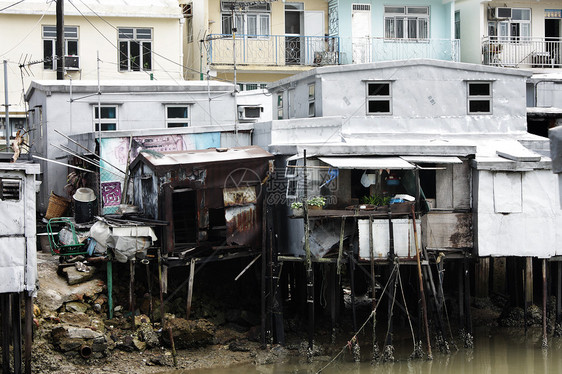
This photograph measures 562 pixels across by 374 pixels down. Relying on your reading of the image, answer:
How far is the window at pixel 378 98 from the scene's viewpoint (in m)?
25.7

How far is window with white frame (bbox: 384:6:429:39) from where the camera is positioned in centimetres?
3434

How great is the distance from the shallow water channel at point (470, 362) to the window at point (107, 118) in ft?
31.5

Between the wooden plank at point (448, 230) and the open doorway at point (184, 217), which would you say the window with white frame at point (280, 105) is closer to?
the open doorway at point (184, 217)

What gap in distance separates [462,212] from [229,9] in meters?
13.6

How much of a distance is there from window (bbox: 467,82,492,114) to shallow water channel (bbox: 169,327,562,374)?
6.19 metres

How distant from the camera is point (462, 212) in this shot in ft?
79.5

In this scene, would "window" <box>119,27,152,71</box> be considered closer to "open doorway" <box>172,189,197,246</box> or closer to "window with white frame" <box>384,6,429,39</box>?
"window with white frame" <box>384,6,429,39</box>

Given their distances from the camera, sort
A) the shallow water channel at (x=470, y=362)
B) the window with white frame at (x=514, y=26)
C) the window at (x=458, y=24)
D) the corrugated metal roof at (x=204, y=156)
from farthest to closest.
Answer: the window at (x=458, y=24)
the window with white frame at (x=514, y=26)
the corrugated metal roof at (x=204, y=156)
the shallow water channel at (x=470, y=362)

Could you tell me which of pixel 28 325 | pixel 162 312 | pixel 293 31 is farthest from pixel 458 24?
pixel 28 325

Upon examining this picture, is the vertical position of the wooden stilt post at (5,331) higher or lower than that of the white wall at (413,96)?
lower

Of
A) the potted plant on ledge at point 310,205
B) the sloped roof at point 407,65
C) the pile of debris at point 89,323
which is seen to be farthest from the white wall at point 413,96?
the pile of debris at point 89,323

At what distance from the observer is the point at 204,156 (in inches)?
943

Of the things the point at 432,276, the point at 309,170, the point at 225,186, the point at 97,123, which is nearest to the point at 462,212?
the point at 432,276

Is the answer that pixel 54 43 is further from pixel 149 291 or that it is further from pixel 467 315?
pixel 467 315
